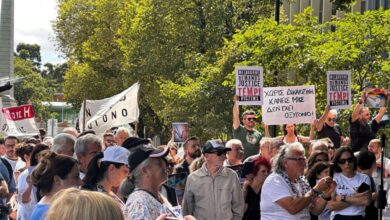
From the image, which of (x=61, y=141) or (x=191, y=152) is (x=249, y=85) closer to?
(x=191, y=152)

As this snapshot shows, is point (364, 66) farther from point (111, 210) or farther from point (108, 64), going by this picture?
point (108, 64)

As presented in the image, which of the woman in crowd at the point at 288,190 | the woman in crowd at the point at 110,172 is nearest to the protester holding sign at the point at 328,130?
the woman in crowd at the point at 288,190

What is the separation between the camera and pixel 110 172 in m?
6.03

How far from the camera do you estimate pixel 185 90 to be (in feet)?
96.8

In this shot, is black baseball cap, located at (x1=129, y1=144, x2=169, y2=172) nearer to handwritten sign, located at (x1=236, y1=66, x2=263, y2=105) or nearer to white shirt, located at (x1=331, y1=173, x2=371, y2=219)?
white shirt, located at (x1=331, y1=173, x2=371, y2=219)

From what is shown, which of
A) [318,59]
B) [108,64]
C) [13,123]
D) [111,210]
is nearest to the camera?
[111,210]

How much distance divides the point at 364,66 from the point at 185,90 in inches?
423

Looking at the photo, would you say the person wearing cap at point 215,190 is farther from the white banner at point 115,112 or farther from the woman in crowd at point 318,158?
the white banner at point 115,112

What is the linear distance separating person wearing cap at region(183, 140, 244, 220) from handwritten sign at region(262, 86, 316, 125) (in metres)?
5.11

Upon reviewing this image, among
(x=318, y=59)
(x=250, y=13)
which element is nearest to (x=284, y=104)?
(x=318, y=59)

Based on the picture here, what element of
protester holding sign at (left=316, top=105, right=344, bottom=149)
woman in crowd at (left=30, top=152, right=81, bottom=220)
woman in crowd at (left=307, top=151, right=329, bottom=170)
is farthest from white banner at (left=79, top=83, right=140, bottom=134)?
woman in crowd at (left=30, top=152, right=81, bottom=220)

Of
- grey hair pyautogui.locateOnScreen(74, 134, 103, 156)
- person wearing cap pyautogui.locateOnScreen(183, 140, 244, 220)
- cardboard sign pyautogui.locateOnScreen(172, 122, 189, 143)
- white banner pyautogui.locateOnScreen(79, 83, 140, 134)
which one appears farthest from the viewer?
cardboard sign pyautogui.locateOnScreen(172, 122, 189, 143)

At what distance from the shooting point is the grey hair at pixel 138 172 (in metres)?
5.35

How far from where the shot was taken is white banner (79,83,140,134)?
17.6 meters
